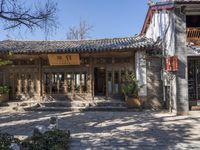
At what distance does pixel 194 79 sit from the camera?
16812 mm

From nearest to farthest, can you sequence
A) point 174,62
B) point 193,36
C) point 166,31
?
point 174,62, point 193,36, point 166,31

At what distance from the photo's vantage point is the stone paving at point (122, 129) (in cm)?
873

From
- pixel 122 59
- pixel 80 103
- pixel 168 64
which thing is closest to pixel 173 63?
pixel 168 64

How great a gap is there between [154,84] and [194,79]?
2099mm

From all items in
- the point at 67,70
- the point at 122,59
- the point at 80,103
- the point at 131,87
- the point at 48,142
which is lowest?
the point at 48,142

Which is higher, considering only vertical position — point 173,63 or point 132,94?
point 173,63

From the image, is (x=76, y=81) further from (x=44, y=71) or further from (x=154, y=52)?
(x=154, y=52)

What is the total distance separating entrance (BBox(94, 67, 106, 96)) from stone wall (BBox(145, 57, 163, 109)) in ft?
9.95

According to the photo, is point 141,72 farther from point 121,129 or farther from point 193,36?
point 121,129

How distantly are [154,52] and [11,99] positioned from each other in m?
9.02

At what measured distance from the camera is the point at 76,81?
19.1 metres

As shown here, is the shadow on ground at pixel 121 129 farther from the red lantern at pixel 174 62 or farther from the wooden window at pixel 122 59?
the wooden window at pixel 122 59

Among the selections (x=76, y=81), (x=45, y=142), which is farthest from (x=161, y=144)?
(x=76, y=81)

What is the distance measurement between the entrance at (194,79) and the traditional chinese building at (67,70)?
8.16 ft
